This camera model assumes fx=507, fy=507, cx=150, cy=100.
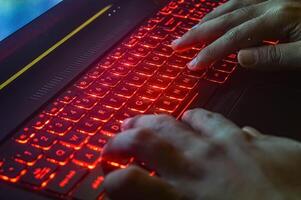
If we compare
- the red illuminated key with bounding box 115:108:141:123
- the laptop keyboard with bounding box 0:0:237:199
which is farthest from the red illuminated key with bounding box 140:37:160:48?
the red illuminated key with bounding box 115:108:141:123

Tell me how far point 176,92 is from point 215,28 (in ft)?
0.61

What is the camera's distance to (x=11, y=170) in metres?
0.63

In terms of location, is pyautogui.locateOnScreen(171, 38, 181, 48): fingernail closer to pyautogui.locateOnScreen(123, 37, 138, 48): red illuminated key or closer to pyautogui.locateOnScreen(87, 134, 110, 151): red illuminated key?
pyautogui.locateOnScreen(123, 37, 138, 48): red illuminated key

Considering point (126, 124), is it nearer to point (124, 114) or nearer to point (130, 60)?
point (124, 114)

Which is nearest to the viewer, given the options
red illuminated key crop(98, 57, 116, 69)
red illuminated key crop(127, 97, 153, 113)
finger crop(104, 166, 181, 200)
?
finger crop(104, 166, 181, 200)

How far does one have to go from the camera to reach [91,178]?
61 cm

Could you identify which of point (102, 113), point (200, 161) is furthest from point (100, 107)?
point (200, 161)

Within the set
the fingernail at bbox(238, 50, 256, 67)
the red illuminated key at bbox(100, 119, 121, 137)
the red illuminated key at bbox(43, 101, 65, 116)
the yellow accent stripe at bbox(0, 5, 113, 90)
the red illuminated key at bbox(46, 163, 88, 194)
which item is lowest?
the fingernail at bbox(238, 50, 256, 67)

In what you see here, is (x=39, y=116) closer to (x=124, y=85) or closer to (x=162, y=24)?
(x=124, y=85)

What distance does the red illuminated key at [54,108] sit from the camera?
0.73 m

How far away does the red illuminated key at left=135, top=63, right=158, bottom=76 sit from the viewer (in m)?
0.83

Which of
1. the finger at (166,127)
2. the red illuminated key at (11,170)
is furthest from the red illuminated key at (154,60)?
the red illuminated key at (11,170)

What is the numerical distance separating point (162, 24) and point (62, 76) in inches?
10.2

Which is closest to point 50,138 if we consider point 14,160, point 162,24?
point 14,160
